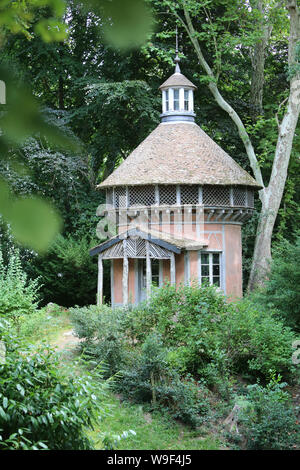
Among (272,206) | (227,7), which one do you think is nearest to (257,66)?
(227,7)

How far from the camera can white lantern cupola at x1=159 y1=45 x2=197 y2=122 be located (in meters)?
17.7

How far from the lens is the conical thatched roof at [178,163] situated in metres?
16.0

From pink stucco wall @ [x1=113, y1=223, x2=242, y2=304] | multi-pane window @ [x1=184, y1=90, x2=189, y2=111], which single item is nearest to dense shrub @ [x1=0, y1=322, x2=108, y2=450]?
pink stucco wall @ [x1=113, y1=223, x2=242, y2=304]

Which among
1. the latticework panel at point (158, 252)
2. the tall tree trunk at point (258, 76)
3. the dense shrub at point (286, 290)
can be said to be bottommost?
the dense shrub at point (286, 290)

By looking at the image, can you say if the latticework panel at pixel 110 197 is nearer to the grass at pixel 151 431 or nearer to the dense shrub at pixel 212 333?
the dense shrub at pixel 212 333

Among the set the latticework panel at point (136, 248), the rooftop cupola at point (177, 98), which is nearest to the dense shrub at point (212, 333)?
the latticework panel at point (136, 248)

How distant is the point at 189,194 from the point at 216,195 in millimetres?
809

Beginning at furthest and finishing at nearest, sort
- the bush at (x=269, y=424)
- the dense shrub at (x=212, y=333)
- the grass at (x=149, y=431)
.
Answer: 1. the dense shrub at (x=212, y=333)
2. the grass at (x=149, y=431)
3. the bush at (x=269, y=424)

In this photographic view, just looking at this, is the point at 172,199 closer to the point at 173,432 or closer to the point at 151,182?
the point at 151,182

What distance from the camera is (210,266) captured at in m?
16.1

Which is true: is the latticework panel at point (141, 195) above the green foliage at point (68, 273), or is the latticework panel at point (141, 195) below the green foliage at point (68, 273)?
above

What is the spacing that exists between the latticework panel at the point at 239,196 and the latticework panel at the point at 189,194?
3.97 ft

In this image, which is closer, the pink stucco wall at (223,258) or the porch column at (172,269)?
the porch column at (172,269)

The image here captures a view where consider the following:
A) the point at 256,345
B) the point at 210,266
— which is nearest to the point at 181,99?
the point at 210,266
